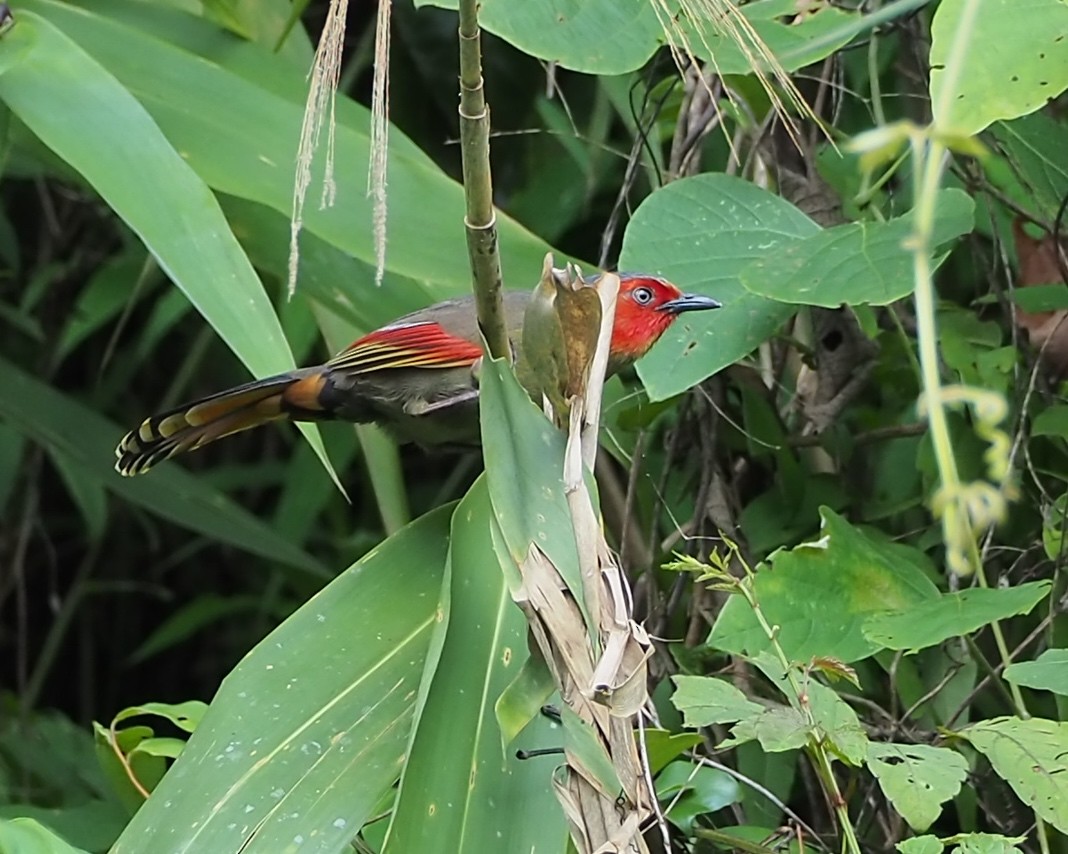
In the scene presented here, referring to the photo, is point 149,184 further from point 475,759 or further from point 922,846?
point 922,846

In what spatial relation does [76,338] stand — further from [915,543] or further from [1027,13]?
[1027,13]

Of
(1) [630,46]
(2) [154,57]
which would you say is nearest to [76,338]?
(2) [154,57]

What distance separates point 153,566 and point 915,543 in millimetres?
2546

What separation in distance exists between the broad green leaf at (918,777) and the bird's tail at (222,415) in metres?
1.07

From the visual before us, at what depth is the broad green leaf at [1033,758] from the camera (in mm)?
1160

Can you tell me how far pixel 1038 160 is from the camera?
1.84 meters

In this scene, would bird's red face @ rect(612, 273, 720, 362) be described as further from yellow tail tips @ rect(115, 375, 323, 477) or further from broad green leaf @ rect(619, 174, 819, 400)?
yellow tail tips @ rect(115, 375, 323, 477)

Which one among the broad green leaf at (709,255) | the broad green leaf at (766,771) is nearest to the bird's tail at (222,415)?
the broad green leaf at (709,255)

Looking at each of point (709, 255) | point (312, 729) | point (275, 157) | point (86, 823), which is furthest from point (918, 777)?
point (86, 823)

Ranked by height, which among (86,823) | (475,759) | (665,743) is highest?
(475,759)

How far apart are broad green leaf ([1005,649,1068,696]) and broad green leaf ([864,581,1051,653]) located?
87 millimetres

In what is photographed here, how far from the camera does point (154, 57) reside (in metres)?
1.97

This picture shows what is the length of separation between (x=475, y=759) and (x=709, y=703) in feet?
0.72

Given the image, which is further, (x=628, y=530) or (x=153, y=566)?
(x=153, y=566)
